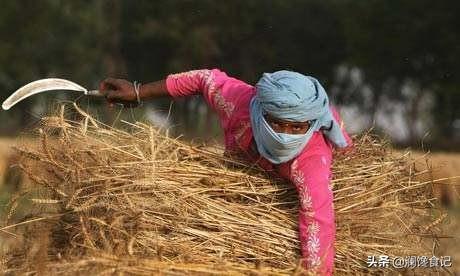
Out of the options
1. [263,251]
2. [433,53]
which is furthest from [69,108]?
[433,53]

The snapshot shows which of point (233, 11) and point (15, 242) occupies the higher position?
point (233, 11)

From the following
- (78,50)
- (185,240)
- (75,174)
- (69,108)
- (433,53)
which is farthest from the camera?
(78,50)

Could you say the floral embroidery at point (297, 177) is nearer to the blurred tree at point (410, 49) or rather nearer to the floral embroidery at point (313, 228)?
the floral embroidery at point (313, 228)

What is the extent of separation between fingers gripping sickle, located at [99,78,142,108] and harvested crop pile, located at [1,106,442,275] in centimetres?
15

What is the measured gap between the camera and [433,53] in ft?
86.8

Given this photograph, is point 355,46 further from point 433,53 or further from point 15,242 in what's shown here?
point 15,242

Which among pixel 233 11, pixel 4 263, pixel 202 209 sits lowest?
pixel 4 263

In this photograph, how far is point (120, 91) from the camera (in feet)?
12.6

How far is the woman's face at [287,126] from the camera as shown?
3.28 meters

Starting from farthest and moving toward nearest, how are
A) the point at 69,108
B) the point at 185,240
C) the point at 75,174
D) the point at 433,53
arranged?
the point at 433,53
the point at 69,108
the point at 75,174
the point at 185,240

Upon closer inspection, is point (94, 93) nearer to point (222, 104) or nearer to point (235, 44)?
point (222, 104)

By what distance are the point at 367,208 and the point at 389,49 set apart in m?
24.8

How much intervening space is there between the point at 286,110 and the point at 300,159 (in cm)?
21

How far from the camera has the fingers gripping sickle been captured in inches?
151
